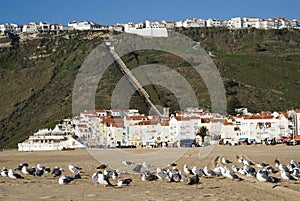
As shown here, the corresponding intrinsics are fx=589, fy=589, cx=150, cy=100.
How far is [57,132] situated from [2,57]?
6964 cm

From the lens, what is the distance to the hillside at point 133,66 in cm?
8219

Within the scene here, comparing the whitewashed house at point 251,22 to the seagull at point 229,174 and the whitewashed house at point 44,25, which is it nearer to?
the whitewashed house at point 44,25

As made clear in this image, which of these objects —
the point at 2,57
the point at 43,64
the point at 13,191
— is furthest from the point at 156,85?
the point at 13,191

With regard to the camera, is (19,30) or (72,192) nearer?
(72,192)

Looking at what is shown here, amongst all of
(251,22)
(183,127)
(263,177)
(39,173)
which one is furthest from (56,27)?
(263,177)

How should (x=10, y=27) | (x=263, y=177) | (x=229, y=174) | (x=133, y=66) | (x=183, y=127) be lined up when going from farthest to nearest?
1. (x=10, y=27)
2. (x=133, y=66)
3. (x=183, y=127)
4. (x=229, y=174)
5. (x=263, y=177)

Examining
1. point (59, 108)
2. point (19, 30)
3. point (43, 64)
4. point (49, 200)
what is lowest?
point (49, 200)

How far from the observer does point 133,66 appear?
98.3 m

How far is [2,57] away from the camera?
422 ft

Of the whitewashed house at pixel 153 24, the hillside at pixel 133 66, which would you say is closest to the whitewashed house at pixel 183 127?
the hillside at pixel 133 66

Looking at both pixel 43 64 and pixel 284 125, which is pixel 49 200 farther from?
pixel 43 64

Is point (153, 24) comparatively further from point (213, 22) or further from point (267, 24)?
point (267, 24)

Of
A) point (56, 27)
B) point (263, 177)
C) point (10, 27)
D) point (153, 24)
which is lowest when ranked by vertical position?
point (263, 177)

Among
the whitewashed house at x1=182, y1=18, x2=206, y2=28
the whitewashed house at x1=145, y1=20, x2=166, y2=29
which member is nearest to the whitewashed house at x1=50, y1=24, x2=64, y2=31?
the whitewashed house at x1=145, y1=20, x2=166, y2=29
